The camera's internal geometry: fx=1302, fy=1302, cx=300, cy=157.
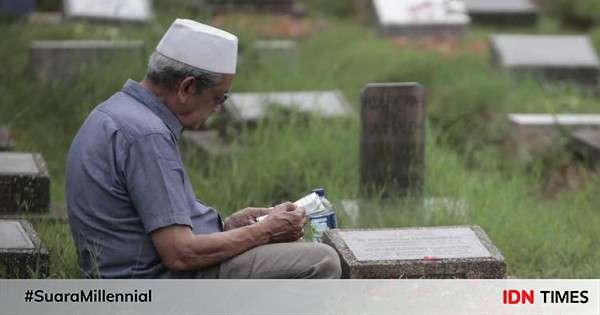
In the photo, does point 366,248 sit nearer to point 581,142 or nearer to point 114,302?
point 114,302

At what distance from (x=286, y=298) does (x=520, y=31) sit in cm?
1025

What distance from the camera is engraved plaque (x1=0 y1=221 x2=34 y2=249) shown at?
5012 millimetres

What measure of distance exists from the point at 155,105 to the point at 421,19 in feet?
28.7

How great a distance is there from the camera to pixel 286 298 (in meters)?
4.48

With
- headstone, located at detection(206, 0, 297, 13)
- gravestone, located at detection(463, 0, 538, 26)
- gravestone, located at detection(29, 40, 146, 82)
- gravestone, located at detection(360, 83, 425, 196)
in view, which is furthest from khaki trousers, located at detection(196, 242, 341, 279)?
gravestone, located at detection(463, 0, 538, 26)

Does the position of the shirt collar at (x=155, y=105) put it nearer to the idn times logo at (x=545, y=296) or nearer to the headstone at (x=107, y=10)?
the idn times logo at (x=545, y=296)

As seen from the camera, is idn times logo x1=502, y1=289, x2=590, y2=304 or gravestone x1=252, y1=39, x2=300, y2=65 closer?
idn times logo x1=502, y1=289, x2=590, y2=304

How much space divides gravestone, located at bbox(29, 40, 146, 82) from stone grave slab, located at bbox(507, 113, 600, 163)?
278 centimetres

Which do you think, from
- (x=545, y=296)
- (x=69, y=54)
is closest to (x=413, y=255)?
(x=545, y=296)

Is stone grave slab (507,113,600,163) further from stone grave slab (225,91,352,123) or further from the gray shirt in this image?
the gray shirt

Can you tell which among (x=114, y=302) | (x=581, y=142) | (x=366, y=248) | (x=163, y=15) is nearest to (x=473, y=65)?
(x=581, y=142)

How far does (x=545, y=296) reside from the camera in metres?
5.01

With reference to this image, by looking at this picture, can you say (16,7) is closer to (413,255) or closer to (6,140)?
(6,140)

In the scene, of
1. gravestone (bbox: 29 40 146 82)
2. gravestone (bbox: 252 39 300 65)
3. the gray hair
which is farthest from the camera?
gravestone (bbox: 252 39 300 65)
